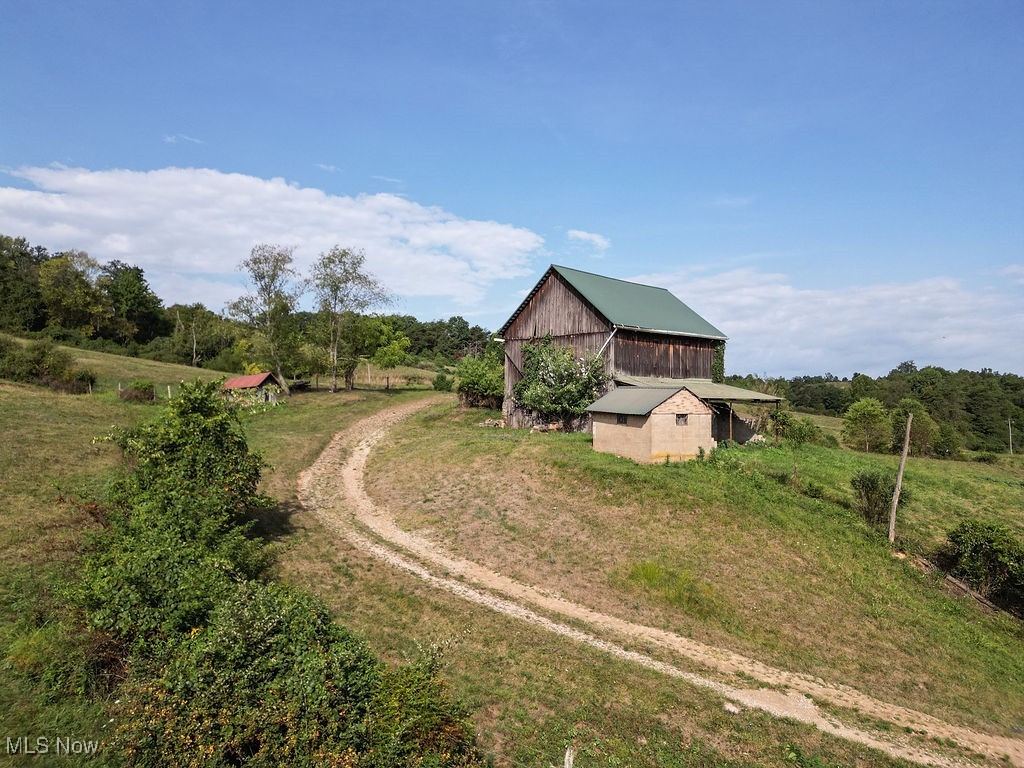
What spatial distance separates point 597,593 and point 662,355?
77.3 feet

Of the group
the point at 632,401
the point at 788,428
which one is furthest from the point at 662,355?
the point at 788,428

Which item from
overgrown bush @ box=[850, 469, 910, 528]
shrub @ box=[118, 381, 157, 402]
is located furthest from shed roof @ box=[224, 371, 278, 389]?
overgrown bush @ box=[850, 469, 910, 528]

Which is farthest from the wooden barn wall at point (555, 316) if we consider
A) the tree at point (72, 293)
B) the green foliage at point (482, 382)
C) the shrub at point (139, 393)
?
the tree at point (72, 293)

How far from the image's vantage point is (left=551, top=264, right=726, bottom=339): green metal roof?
34562 millimetres

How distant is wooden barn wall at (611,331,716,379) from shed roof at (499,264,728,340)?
0.77m

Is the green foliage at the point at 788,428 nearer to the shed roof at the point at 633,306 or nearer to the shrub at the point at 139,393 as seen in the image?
the shed roof at the point at 633,306

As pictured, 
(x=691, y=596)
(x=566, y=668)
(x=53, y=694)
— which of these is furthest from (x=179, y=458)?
(x=691, y=596)

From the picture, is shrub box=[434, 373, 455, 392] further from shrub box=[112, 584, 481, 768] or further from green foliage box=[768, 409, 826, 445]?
shrub box=[112, 584, 481, 768]

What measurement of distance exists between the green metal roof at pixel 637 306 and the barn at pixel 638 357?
0.13 metres

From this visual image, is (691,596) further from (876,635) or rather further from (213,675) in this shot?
(213,675)

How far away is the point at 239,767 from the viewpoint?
664cm

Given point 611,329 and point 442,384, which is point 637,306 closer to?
point 611,329

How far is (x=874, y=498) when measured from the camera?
71.6 ft

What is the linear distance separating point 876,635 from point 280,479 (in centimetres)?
2586
